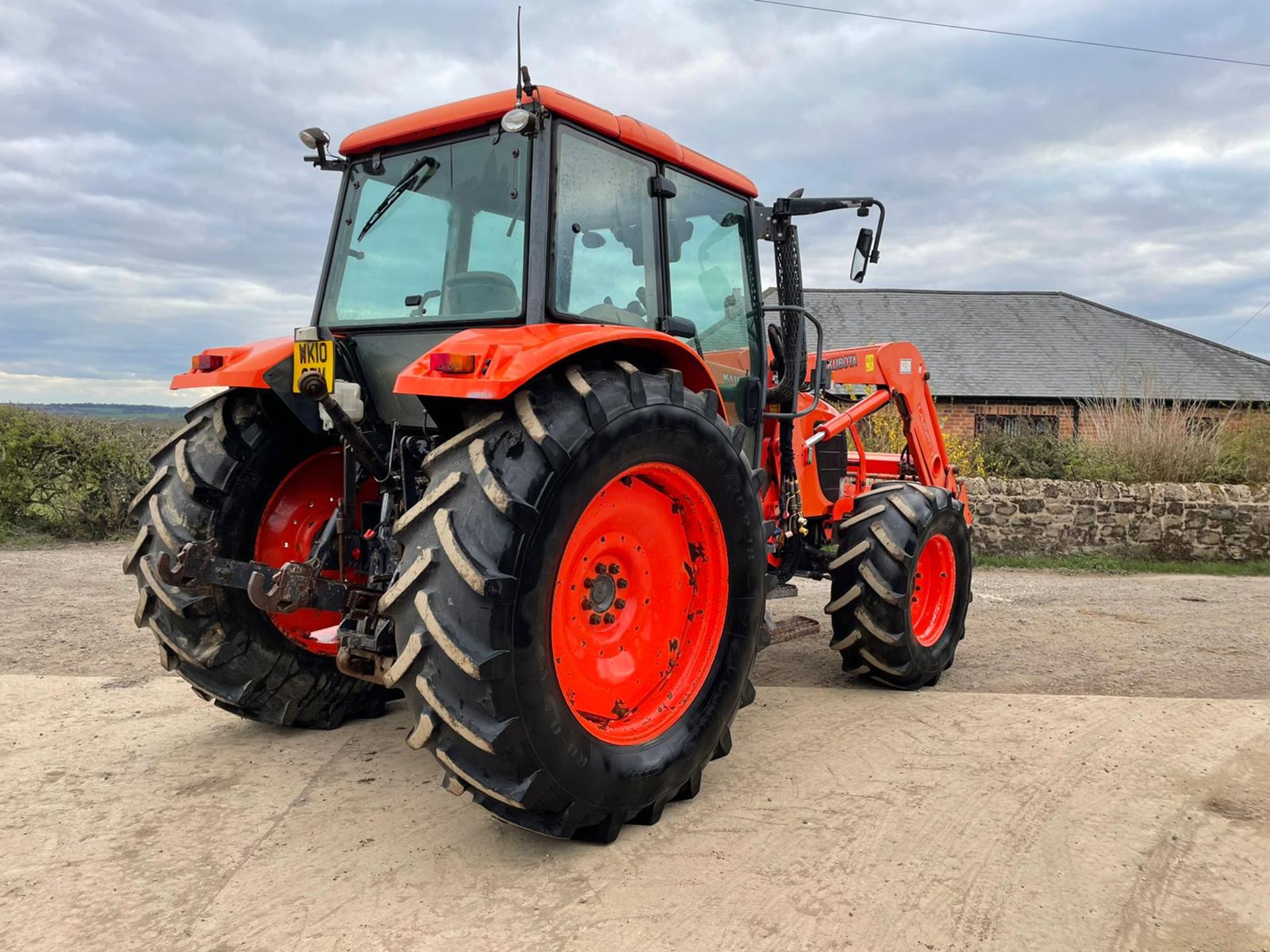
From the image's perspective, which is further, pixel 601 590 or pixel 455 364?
pixel 601 590

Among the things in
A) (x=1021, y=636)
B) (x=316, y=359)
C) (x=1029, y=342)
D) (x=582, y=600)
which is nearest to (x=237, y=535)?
(x=316, y=359)

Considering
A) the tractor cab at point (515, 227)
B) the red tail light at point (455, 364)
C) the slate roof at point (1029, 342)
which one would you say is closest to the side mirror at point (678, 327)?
the tractor cab at point (515, 227)

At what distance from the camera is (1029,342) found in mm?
19359

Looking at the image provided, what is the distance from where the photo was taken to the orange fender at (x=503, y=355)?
2422 millimetres

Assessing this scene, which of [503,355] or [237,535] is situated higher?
[503,355]

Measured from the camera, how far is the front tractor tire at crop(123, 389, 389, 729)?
130 inches

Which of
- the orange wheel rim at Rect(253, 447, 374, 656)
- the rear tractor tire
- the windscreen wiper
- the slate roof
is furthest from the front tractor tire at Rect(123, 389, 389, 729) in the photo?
the slate roof

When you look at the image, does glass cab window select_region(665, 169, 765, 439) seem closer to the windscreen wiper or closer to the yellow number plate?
the windscreen wiper

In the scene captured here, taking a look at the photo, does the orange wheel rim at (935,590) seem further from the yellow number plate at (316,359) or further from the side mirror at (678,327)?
the yellow number plate at (316,359)

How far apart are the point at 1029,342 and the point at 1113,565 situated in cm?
1131

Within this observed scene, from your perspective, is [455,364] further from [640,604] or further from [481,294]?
[640,604]

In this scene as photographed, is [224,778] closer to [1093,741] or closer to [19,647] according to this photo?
[19,647]

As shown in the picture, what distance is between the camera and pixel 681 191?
3777mm

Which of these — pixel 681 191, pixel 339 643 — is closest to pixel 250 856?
pixel 339 643
